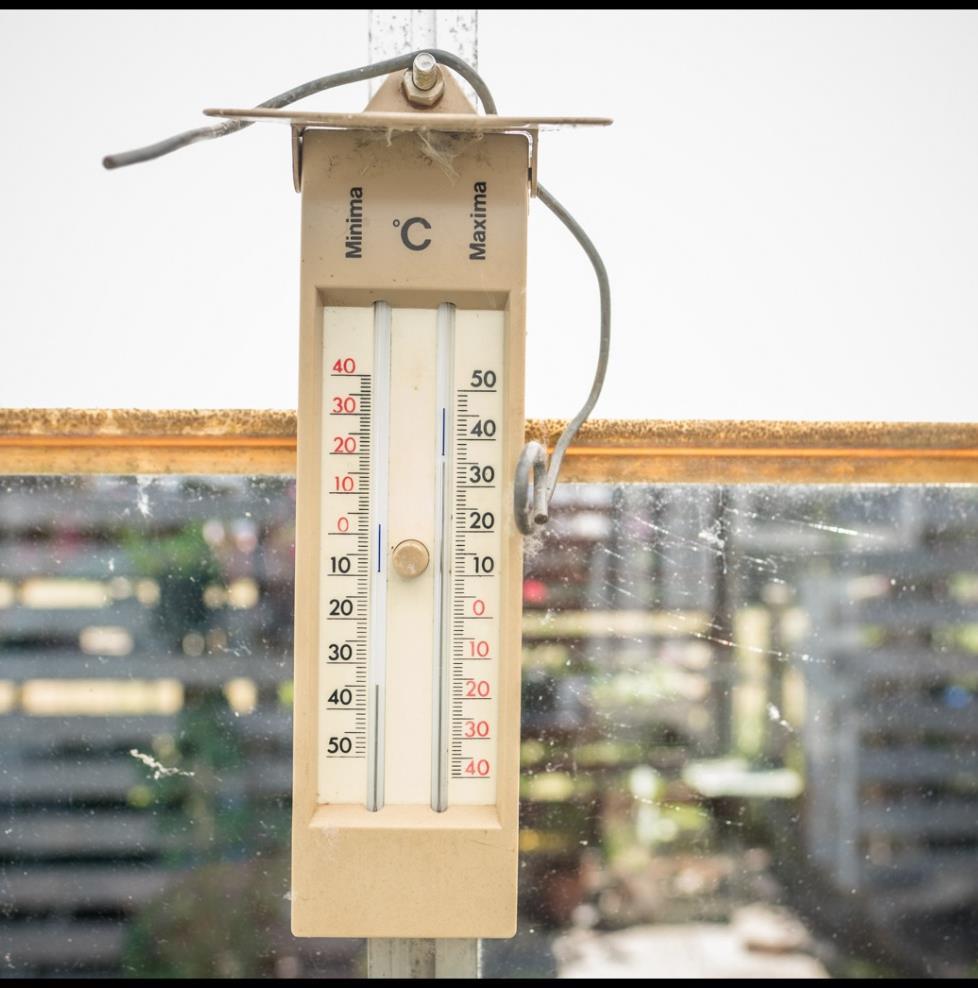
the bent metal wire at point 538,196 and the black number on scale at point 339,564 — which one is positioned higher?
the bent metal wire at point 538,196

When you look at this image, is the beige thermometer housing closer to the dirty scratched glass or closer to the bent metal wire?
the bent metal wire

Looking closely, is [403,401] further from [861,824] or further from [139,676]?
[861,824]

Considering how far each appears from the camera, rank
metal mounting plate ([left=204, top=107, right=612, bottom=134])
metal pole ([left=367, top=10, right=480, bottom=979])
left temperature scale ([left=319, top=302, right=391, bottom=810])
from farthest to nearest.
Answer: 1. metal pole ([left=367, top=10, right=480, bottom=979])
2. left temperature scale ([left=319, top=302, right=391, bottom=810])
3. metal mounting plate ([left=204, top=107, right=612, bottom=134])

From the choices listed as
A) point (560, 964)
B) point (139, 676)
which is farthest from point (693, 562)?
point (139, 676)

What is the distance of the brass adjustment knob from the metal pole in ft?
1.53

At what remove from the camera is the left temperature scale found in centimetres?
75

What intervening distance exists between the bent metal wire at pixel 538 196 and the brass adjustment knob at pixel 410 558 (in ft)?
0.34

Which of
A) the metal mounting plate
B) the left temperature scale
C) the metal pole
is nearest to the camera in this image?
the metal mounting plate

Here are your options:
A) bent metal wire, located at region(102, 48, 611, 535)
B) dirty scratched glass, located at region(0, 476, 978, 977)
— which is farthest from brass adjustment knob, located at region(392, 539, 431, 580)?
dirty scratched glass, located at region(0, 476, 978, 977)

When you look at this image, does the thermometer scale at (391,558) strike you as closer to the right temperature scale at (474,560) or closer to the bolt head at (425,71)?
the right temperature scale at (474,560)

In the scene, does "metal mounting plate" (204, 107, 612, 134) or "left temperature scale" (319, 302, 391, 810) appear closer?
"metal mounting plate" (204, 107, 612, 134)

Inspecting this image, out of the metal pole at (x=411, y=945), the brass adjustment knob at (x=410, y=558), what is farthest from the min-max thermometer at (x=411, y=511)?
the metal pole at (x=411, y=945)

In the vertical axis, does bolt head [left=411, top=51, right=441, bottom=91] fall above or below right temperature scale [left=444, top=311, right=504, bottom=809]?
above

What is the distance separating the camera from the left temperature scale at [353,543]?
0.75m
